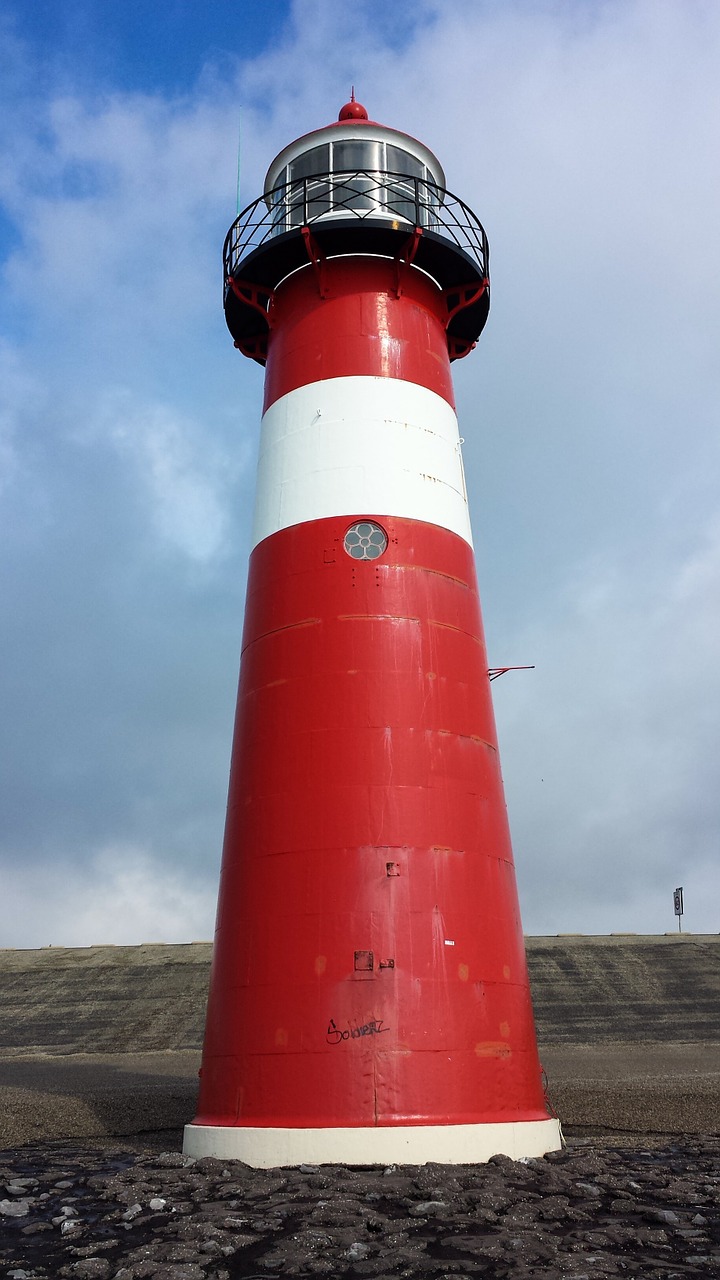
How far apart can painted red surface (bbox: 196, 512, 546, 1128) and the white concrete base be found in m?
0.15

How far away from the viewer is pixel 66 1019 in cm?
3253

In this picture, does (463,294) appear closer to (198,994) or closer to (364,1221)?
(364,1221)

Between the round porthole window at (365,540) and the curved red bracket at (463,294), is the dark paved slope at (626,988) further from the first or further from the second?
the curved red bracket at (463,294)

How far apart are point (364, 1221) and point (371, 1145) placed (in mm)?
2170

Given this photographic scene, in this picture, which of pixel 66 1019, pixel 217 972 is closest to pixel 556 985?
pixel 66 1019

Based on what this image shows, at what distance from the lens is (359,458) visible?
12664 millimetres

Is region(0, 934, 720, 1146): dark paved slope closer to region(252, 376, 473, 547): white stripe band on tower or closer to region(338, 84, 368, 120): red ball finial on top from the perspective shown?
region(252, 376, 473, 547): white stripe band on tower

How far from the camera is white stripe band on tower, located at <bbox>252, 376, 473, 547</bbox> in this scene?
12578mm

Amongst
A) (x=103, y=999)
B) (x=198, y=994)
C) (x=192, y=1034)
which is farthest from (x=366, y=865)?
(x=103, y=999)

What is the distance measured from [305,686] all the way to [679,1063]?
17686 millimetres

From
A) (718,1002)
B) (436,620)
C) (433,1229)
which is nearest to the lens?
(433,1229)

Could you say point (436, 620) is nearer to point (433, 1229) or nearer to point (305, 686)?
point (305, 686)

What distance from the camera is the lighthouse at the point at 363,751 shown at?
10.2 meters

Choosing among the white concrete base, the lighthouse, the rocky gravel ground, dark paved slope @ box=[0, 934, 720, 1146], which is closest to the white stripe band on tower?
the lighthouse
